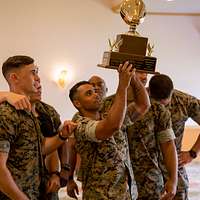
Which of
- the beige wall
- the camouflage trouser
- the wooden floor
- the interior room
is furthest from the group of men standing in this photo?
the beige wall

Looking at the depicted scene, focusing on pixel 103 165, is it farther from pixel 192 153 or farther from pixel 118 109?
pixel 192 153

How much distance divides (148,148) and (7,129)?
809mm

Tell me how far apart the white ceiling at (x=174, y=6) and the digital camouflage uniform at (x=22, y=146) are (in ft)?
15.4

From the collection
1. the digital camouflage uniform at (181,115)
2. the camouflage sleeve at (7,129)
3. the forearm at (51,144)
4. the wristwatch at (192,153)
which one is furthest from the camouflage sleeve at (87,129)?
the wristwatch at (192,153)

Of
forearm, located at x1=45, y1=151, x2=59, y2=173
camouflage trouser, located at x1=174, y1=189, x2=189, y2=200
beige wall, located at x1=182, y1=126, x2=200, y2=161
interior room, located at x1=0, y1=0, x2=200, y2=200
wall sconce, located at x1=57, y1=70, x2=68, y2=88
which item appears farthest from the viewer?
beige wall, located at x1=182, y1=126, x2=200, y2=161

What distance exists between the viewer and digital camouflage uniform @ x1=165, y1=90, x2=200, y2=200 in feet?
7.89

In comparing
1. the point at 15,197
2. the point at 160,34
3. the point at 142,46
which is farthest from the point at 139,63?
the point at 160,34

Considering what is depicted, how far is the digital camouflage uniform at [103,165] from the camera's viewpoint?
1754 millimetres

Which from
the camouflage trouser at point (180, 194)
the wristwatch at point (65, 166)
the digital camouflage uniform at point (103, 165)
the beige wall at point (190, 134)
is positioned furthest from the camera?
the beige wall at point (190, 134)

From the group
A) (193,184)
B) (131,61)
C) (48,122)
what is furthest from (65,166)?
(193,184)

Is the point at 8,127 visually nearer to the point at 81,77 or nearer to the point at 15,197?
the point at 15,197

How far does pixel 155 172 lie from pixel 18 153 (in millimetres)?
779

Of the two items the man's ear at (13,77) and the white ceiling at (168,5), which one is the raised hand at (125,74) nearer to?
the man's ear at (13,77)

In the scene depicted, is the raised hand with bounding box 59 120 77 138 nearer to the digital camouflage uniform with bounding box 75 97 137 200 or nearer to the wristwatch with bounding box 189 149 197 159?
the digital camouflage uniform with bounding box 75 97 137 200
